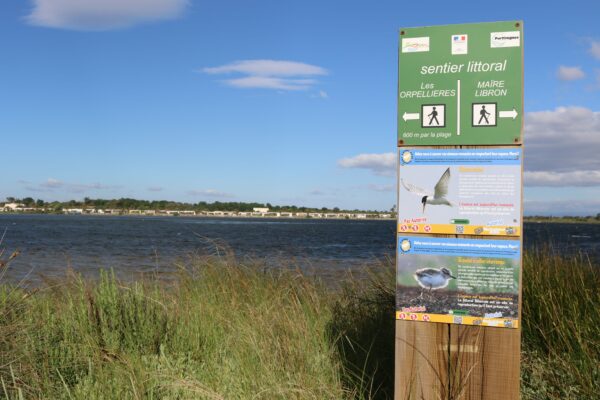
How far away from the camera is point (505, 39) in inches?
132

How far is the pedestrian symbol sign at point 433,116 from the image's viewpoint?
3.42 meters

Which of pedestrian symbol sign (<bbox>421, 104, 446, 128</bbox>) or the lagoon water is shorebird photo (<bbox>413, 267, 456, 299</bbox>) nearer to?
pedestrian symbol sign (<bbox>421, 104, 446, 128</bbox>)

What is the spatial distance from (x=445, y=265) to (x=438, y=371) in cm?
67

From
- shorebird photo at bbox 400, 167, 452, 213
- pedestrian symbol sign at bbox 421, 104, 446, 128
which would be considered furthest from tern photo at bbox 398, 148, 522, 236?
pedestrian symbol sign at bbox 421, 104, 446, 128

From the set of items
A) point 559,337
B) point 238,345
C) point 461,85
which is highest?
point 461,85

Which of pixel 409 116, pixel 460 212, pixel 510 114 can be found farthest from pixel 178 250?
pixel 510 114

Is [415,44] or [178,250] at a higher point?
[415,44]

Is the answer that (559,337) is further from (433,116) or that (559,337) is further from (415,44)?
(415,44)

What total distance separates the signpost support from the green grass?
606 mm

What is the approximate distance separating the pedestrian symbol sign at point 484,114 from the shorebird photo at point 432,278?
0.90 m

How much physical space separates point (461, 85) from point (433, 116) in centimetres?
25

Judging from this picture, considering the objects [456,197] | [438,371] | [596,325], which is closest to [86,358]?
[438,371]

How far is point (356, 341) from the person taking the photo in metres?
5.17

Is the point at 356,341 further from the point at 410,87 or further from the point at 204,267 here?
the point at 204,267
